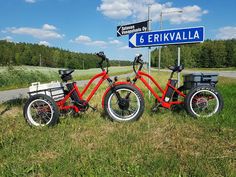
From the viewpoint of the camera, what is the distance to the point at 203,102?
20.2ft

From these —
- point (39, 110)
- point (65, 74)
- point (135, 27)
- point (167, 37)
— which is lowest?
point (39, 110)

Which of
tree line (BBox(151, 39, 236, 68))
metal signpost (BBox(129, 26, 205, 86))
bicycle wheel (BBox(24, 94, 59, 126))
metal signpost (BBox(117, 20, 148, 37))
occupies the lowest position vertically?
bicycle wheel (BBox(24, 94, 59, 126))

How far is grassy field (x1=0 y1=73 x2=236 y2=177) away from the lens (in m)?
3.46

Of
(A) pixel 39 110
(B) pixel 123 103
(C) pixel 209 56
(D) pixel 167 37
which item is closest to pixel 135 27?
(D) pixel 167 37

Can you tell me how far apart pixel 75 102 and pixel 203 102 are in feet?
9.17

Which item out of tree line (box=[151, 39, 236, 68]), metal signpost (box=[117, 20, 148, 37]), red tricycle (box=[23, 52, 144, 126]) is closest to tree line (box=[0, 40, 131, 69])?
tree line (box=[151, 39, 236, 68])

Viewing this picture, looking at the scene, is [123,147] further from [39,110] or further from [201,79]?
[201,79]

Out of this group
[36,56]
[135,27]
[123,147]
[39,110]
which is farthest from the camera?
[36,56]

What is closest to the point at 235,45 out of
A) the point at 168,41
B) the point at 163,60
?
the point at 163,60

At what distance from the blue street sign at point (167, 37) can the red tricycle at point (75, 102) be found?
244 cm

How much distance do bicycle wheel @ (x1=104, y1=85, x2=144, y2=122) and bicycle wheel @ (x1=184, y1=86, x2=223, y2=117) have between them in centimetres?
107

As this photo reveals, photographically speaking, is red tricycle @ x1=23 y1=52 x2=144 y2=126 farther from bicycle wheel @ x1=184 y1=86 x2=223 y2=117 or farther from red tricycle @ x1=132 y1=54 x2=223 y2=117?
bicycle wheel @ x1=184 y1=86 x2=223 y2=117

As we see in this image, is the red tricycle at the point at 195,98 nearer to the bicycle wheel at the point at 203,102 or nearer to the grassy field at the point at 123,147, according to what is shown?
the bicycle wheel at the point at 203,102

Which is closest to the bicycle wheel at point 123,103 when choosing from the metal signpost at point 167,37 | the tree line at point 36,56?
the metal signpost at point 167,37
